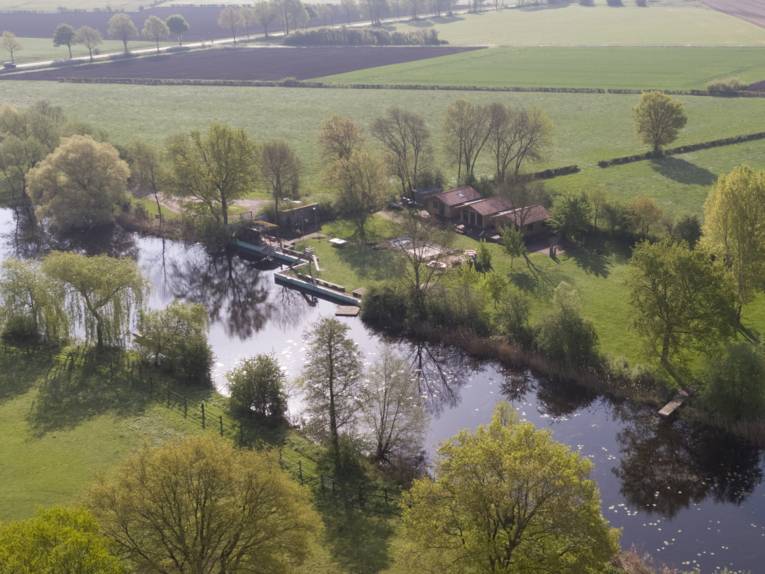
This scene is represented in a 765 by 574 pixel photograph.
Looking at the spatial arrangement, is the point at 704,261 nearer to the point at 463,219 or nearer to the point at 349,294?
the point at 349,294

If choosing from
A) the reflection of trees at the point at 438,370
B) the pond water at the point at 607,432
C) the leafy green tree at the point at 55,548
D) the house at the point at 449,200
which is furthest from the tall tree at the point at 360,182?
the leafy green tree at the point at 55,548

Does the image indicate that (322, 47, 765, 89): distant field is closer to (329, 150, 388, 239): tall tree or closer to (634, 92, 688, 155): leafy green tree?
(634, 92, 688, 155): leafy green tree

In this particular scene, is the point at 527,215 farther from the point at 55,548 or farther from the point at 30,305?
the point at 55,548

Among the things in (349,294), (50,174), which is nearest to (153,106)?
(50,174)

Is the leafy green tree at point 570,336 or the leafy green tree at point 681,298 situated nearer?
the leafy green tree at point 681,298

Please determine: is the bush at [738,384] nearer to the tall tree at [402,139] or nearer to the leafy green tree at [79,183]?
the tall tree at [402,139]
